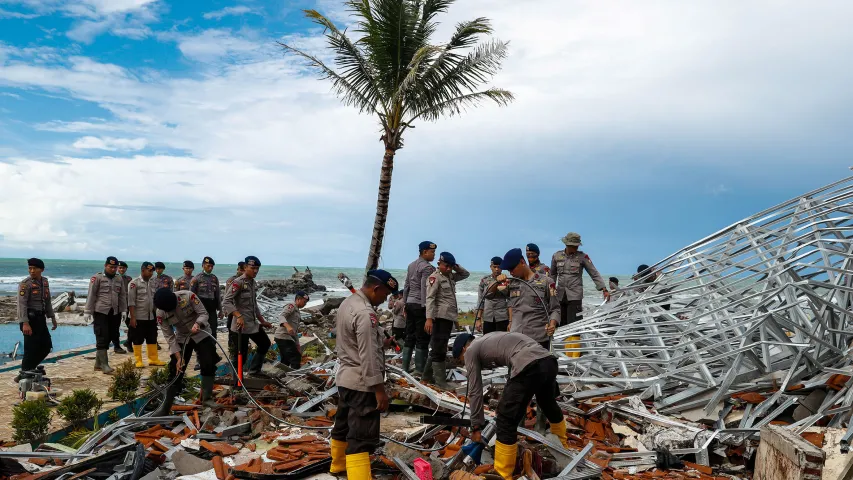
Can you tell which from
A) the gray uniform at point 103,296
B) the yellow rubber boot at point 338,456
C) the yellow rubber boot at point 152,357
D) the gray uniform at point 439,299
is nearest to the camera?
the yellow rubber boot at point 338,456

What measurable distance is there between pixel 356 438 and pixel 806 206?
25.8 feet

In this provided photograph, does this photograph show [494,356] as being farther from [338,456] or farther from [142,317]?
[142,317]

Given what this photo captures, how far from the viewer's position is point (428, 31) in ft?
52.3

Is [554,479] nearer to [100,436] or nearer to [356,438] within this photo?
[356,438]

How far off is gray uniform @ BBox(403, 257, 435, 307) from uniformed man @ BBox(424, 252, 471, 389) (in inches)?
22.0

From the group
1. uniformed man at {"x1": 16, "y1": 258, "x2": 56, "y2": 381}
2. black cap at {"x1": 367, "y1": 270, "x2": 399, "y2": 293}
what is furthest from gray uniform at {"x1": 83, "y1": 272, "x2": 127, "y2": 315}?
black cap at {"x1": 367, "y1": 270, "x2": 399, "y2": 293}

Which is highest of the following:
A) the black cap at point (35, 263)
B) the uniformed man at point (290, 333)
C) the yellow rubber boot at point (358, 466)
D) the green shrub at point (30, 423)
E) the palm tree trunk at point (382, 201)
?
the palm tree trunk at point (382, 201)

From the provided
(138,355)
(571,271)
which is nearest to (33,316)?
(138,355)

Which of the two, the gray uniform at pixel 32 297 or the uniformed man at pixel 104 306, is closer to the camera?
the gray uniform at pixel 32 297

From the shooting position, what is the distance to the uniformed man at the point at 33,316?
391 inches

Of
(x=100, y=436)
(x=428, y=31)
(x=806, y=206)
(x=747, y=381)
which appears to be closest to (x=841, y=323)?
(x=747, y=381)

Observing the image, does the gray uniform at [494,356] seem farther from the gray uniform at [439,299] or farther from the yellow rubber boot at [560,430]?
the gray uniform at [439,299]

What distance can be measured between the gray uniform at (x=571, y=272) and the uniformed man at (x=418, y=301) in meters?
2.86

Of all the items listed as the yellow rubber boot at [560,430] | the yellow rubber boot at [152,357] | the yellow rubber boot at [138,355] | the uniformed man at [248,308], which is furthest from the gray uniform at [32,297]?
the yellow rubber boot at [560,430]
